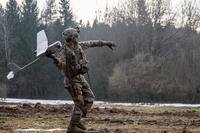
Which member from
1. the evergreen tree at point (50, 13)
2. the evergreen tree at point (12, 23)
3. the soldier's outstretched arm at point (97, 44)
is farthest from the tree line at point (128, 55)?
the soldier's outstretched arm at point (97, 44)

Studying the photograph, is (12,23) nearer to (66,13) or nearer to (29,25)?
(29,25)

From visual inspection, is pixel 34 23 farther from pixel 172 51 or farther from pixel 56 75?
pixel 172 51

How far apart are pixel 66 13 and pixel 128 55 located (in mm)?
23253

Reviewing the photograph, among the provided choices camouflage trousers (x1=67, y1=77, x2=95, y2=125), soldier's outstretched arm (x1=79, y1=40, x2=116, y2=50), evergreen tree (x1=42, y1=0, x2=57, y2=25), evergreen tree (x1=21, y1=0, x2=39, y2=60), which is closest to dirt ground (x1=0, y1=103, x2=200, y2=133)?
camouflage trousers (x1=67, y1=77, x2=95, y2=125)

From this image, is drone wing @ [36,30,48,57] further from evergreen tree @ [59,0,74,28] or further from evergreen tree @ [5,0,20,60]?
evergreen tree @ [59,0,74,28]

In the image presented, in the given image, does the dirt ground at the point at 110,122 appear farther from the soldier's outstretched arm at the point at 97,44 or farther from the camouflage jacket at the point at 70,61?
the soldier's outstretched arm at the point at 97,44

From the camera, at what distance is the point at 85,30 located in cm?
8775

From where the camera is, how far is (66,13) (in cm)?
9150

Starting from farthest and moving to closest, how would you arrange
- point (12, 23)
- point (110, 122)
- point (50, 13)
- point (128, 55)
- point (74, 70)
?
point (50, 13) → point (12, 23) → point (128, 55) → point (110, 122) → point (74, 70)

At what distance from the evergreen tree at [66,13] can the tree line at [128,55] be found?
15.7 feet

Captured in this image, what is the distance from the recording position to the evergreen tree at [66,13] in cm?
8912

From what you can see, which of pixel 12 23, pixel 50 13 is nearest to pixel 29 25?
pixel 12 23

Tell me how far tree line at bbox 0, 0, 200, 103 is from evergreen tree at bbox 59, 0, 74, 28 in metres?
4.78

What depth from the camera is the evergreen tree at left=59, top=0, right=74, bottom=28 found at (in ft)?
292
